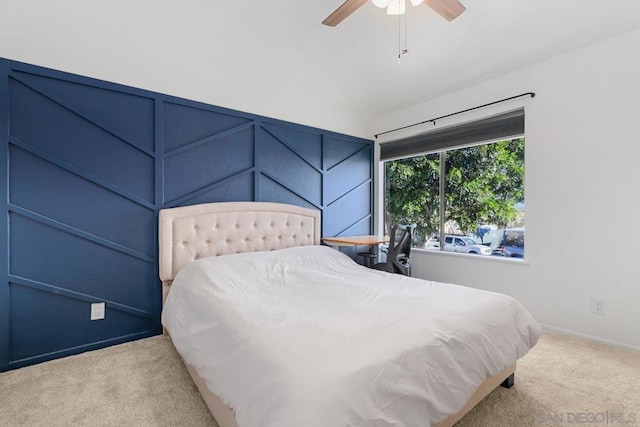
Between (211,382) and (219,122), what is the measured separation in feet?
7.61

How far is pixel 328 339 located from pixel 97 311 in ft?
6.90

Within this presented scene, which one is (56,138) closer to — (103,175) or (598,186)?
(103,175)

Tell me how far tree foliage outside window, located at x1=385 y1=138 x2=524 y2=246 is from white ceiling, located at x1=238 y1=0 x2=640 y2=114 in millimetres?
827

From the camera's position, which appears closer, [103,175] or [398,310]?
[398,310]

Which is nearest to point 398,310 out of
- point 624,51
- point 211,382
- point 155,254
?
point 211,382

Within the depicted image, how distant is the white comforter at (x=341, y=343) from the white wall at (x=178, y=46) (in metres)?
1.73

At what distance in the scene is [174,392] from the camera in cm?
178

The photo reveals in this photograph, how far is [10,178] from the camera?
2029 mm

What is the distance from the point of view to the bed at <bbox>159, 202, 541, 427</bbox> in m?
0.98

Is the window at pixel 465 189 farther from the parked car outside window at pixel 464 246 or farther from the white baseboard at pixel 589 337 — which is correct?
the white baseboard at pixel 589 337

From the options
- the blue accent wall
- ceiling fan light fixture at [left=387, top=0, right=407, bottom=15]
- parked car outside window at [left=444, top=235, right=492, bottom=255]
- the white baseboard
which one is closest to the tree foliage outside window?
parked car outside window at [left=444, top=235, right=492, bottom=255]

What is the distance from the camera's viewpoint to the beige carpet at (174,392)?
5.09 feet

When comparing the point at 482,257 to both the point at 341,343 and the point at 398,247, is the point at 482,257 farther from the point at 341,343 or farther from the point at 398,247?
the point at 341,343

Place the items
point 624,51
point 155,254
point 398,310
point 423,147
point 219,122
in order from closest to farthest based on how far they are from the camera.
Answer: point 398,310
point 624,51
point 155,254
point 219,122
point 423,147
